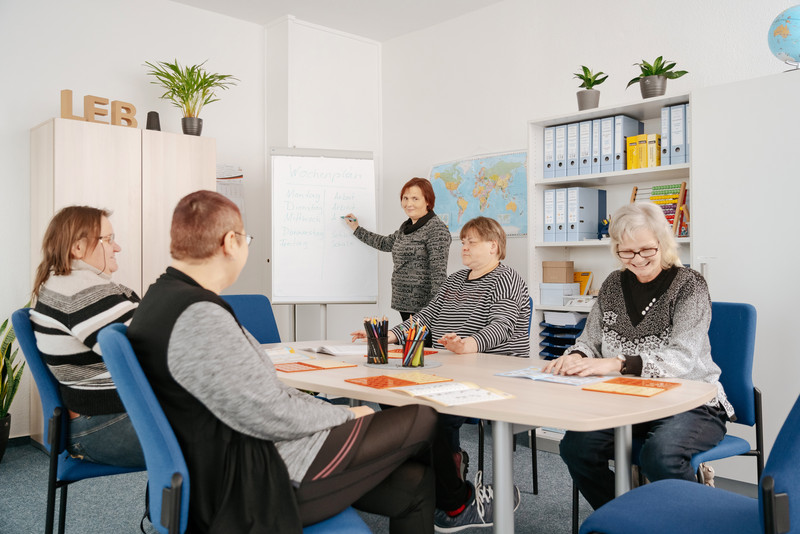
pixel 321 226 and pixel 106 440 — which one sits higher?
pixel 321 226

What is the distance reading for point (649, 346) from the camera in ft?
7.00

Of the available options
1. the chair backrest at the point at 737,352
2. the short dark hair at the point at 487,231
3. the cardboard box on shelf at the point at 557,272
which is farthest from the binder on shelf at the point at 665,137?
the chair backrest at the point at 737,352

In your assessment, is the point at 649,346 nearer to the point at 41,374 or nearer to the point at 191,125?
the point at 41,374

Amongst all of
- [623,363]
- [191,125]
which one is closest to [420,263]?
[191,125]

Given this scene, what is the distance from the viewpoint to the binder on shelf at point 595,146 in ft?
11.6

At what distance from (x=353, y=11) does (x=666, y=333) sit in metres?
3.60

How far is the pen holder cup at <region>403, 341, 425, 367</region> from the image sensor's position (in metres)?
2.13

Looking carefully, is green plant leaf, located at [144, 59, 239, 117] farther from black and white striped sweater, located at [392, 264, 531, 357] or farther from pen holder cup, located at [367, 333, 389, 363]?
pen holder cup, located at [367, 333, 389, 363]

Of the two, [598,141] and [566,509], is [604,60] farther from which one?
[566,509]

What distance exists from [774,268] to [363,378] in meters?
1.94

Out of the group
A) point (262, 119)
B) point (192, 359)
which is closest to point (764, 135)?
point (192, 359)

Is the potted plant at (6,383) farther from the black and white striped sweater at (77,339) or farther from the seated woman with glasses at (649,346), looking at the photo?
the seated woman with glasses at (649,346)

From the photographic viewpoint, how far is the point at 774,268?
2793 mm

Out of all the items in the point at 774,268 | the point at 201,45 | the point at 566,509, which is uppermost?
the point at 201,45
